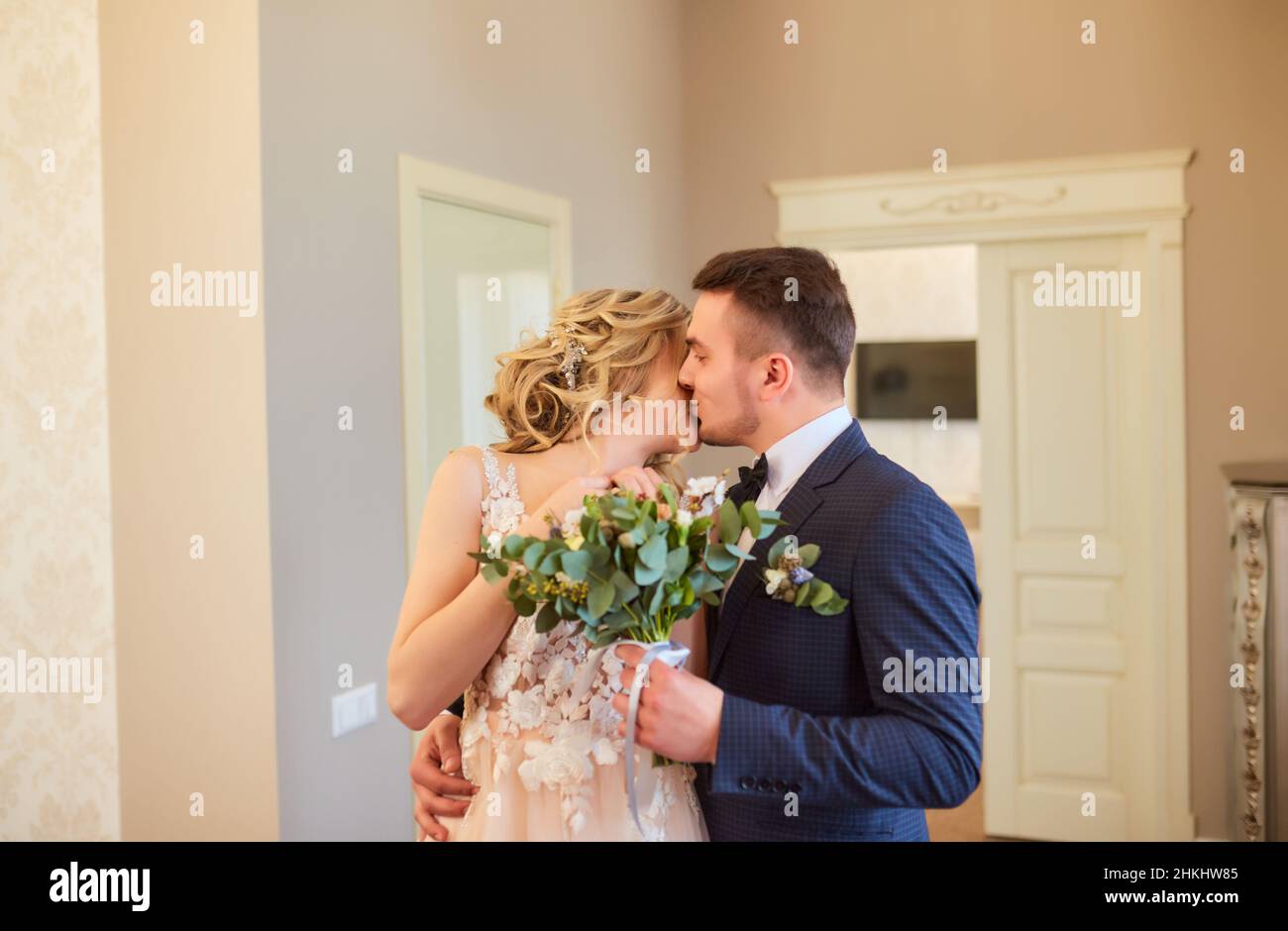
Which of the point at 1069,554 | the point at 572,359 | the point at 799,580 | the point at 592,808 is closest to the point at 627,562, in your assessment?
the point at 799,580

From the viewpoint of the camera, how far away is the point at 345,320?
115 inches

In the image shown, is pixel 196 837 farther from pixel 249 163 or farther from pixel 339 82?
pixel 339 82

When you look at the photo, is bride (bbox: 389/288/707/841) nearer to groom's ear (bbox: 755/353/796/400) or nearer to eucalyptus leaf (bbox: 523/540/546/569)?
groom's ear (bbox: 755/353/796/400)

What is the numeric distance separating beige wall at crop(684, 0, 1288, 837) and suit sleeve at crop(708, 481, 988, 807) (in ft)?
11.9

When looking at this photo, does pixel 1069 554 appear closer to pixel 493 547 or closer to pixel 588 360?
pixel 588 360

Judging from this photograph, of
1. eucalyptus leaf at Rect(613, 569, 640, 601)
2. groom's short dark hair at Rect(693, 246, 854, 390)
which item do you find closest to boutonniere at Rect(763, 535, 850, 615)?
eucalyptus leaf at Rect(613, 569, 640, 601)

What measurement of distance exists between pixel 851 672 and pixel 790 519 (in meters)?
0.23

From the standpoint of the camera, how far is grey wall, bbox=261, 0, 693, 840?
2707 millimetres

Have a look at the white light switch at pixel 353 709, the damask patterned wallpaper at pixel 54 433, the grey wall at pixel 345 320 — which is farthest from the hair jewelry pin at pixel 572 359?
the damask patterned wallpaper at pixel 54 433

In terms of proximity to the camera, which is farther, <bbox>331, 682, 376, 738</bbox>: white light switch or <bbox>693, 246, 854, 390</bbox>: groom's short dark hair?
<bbox>331, 682, 376, 738</bbox>: white light switch

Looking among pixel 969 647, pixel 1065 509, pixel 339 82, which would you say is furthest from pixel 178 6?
pixel 1065 509

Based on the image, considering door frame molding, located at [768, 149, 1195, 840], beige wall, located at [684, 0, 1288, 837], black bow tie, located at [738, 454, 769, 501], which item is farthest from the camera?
door frame molding, located at [768, 149, 1195, 840]

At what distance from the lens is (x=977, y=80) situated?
15.8 ft

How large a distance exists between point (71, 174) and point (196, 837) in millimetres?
1688
